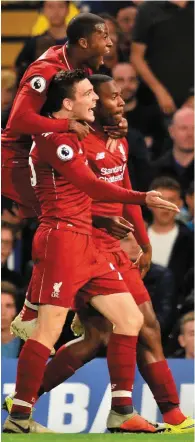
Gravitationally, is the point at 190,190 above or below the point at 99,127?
below

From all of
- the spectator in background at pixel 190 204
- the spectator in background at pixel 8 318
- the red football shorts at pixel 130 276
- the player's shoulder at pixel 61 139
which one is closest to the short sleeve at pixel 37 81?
the player's shoulder at pixel 61 139

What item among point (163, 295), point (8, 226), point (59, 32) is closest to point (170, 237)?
point (163, 295)

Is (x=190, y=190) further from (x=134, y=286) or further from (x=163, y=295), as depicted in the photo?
(x=134, y=286)

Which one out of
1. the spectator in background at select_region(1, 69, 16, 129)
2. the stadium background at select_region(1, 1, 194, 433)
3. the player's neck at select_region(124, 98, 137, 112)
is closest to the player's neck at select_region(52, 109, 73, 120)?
the stadium background at select_region(1, 1, 194, 433)

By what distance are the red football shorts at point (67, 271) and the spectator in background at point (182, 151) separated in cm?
303

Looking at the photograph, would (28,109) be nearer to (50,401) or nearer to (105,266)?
(105,266)

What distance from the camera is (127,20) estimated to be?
1027 centimetres

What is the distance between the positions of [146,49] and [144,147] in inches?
42.6

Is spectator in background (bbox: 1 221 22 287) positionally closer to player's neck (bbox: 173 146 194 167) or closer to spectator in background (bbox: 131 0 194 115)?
player's neck (bbox: 173 146 194 167)

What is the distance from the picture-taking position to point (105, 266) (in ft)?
22.2

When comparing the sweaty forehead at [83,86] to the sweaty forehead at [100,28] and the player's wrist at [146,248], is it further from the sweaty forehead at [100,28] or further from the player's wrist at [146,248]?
the player's wrist at [146,248]

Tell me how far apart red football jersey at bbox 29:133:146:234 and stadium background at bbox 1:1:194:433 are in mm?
1768

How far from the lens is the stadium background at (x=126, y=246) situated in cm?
814

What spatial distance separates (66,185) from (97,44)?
85cm
